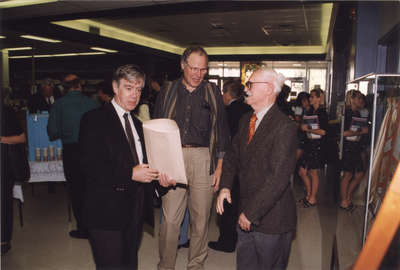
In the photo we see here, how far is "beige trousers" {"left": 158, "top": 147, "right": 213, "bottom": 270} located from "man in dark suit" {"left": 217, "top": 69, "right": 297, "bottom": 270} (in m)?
0.64

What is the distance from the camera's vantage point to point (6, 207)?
3.26 m

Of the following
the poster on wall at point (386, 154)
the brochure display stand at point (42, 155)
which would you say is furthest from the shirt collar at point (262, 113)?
the brochure display stand at point (42, 155)

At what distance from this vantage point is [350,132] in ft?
6.64

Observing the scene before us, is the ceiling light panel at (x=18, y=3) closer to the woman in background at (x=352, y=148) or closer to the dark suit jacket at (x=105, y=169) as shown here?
the dark suit jacket at (x=105, y=169)

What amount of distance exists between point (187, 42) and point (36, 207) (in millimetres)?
9466

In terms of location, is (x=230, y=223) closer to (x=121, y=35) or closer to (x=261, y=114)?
(x=261, y=114)

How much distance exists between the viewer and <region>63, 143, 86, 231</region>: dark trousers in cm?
360

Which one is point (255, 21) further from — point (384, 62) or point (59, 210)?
point (59, 210)

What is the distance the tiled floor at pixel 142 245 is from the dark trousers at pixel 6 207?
0.62 feet

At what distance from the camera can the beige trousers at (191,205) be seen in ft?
8.47

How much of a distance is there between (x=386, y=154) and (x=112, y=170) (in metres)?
1.32

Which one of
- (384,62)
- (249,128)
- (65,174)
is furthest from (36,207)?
(384,62)

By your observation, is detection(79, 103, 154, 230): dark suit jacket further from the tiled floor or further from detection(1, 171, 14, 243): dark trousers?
detection(1, 171, 14, 243): dark trousers

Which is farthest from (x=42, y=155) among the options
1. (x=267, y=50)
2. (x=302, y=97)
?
(x=267, y=50)
